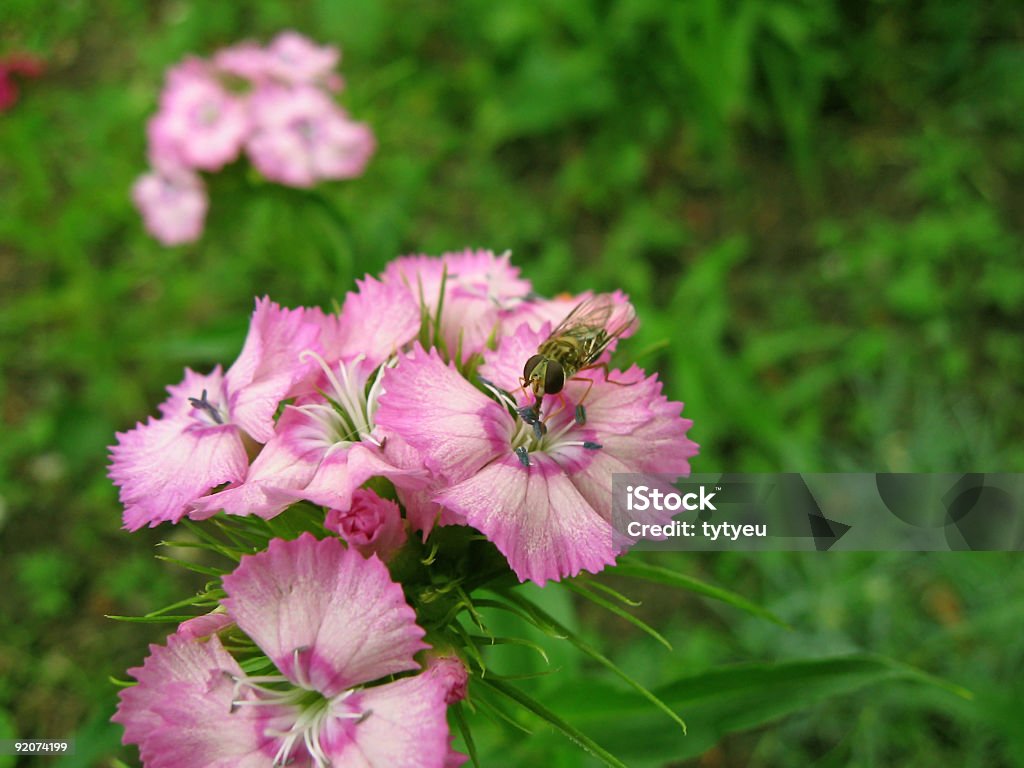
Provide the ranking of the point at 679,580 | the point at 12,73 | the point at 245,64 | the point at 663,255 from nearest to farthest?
the point at 679,580
the point at 245,64
the point at 12,73
the point at 663,255

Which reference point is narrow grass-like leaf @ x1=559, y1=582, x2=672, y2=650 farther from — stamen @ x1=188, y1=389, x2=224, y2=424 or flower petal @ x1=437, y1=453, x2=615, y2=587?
stamen @ x1=188, y1=389, x2=224, y2=424

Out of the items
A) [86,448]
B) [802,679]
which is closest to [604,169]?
[86,448]

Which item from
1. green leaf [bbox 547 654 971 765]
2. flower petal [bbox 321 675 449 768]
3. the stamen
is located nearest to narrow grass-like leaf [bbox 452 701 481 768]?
flower petal [bbox 321 675 449 768]

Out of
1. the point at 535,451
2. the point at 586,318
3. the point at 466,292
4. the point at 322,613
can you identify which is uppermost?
the point at 466,292

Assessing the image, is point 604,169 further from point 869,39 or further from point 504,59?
point 869,39

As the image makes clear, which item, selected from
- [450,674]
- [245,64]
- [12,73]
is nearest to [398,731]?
[450,674]

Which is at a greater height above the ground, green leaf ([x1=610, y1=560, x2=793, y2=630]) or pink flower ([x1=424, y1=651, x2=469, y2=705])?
green leaf ([x1=610, y1=560, x2=793, y2=630])

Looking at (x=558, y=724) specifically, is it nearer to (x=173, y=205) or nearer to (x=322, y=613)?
(x=322, y=613)
